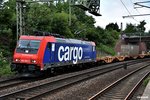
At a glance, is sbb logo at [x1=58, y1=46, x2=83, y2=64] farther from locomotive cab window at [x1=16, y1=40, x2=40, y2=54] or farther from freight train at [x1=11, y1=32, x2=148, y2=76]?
locomotive cab window at [x1=16, y1=40, x2=40, y2=54]

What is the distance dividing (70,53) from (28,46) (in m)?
5.86

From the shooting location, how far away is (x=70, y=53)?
30.8 m

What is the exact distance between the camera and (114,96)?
17.7 m

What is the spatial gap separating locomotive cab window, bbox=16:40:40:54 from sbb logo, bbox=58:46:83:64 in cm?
291

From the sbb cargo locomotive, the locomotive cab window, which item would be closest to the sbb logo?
the sbb cargo locomotive

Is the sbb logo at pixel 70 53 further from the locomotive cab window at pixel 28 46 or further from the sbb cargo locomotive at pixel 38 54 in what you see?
the locomotive cab window at pixel 28 46

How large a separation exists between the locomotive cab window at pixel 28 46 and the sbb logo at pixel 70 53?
2.91 metres

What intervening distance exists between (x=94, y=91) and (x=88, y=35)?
53.4 meters

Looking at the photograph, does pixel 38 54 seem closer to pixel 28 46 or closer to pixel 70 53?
pixel 28 46

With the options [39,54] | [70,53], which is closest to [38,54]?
[39,54]

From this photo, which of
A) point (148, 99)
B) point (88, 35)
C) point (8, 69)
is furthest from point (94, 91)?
point (88, 35)

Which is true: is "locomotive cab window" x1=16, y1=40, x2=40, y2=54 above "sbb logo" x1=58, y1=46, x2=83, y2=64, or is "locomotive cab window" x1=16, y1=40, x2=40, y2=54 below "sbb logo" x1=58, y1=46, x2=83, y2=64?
above

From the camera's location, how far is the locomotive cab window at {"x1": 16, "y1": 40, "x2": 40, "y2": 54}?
82.9 ft

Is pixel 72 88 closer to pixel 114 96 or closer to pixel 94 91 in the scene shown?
pixel 94 91
